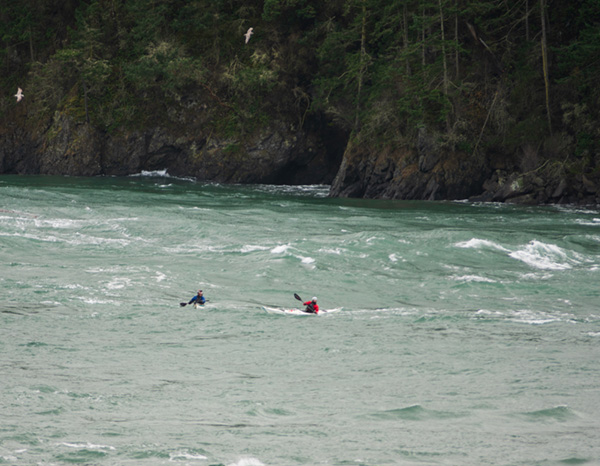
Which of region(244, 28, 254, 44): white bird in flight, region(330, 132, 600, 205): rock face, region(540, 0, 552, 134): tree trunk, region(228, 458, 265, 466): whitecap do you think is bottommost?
region(228, 458, 265, 466): whitecap

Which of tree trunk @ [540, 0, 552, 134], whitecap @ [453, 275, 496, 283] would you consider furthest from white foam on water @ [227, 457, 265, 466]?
tree trunk @ [540, 0, 552, 134]

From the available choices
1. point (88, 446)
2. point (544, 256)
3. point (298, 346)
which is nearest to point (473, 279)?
point (544, 256)

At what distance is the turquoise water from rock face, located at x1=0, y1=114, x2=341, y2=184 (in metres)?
25.6

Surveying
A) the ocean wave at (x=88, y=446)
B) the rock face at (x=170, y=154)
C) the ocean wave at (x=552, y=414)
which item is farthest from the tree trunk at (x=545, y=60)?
the ocean wave at (x=88, y=446)

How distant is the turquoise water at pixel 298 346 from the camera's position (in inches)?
385

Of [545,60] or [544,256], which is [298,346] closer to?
[544,256]

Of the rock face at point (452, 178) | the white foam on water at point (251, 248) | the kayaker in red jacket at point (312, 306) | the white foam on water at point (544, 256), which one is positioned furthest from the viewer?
the rock face at point (452, 178)

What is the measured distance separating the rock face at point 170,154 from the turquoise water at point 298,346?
25.6 m

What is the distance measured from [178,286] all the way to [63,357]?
612 centimetres

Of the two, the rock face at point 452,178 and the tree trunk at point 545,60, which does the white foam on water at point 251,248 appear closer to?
the rock face at point 452,178

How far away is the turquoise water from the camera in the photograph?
9.77 metres

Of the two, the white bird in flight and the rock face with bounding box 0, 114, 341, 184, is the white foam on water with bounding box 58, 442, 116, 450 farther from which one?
the white bird in flight

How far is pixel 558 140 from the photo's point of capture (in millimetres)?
38469

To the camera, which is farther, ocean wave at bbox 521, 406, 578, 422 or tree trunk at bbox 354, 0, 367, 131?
tree trunk at bbox 354, 0, 367, 131
